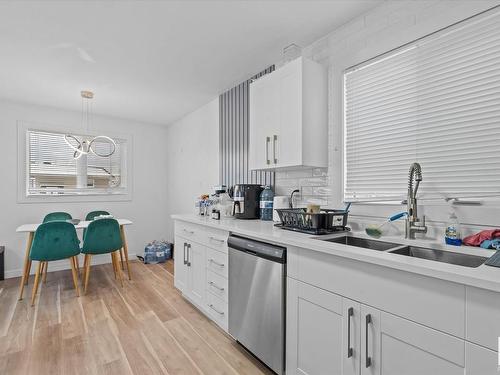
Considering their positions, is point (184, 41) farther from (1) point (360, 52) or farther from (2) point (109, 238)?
(2) point (109, 238)

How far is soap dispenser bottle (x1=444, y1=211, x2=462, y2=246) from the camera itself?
134cm

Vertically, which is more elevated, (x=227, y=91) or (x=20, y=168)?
(x=227, y=91)

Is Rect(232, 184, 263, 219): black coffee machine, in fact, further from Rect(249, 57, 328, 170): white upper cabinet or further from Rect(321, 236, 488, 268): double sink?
Rect(321, 236, 488, 268): double sink

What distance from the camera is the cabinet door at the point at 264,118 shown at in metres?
2.23

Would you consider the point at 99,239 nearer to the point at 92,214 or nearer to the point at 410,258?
the point at 92,214

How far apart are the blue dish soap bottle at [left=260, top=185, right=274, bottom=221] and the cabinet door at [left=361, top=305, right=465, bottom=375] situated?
1383 millimetres

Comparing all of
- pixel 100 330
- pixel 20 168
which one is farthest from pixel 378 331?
pixel 20 168

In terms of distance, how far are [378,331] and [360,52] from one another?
5.91 feet

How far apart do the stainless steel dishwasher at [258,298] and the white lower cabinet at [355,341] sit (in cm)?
8

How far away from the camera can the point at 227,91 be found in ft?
11.1

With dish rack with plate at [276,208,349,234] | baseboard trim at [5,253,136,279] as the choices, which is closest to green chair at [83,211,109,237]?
baseboard trim at [5,253,136,279]

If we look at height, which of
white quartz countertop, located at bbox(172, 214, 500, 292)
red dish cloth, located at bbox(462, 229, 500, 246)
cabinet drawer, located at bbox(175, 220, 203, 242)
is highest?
red dish cloth, located at bbox(462, 229, 500, 246)

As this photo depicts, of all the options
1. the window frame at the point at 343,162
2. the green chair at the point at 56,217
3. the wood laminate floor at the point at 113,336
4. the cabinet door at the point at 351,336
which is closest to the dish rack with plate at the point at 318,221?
the window frame at the point at 343,162

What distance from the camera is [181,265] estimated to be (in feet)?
9.58
